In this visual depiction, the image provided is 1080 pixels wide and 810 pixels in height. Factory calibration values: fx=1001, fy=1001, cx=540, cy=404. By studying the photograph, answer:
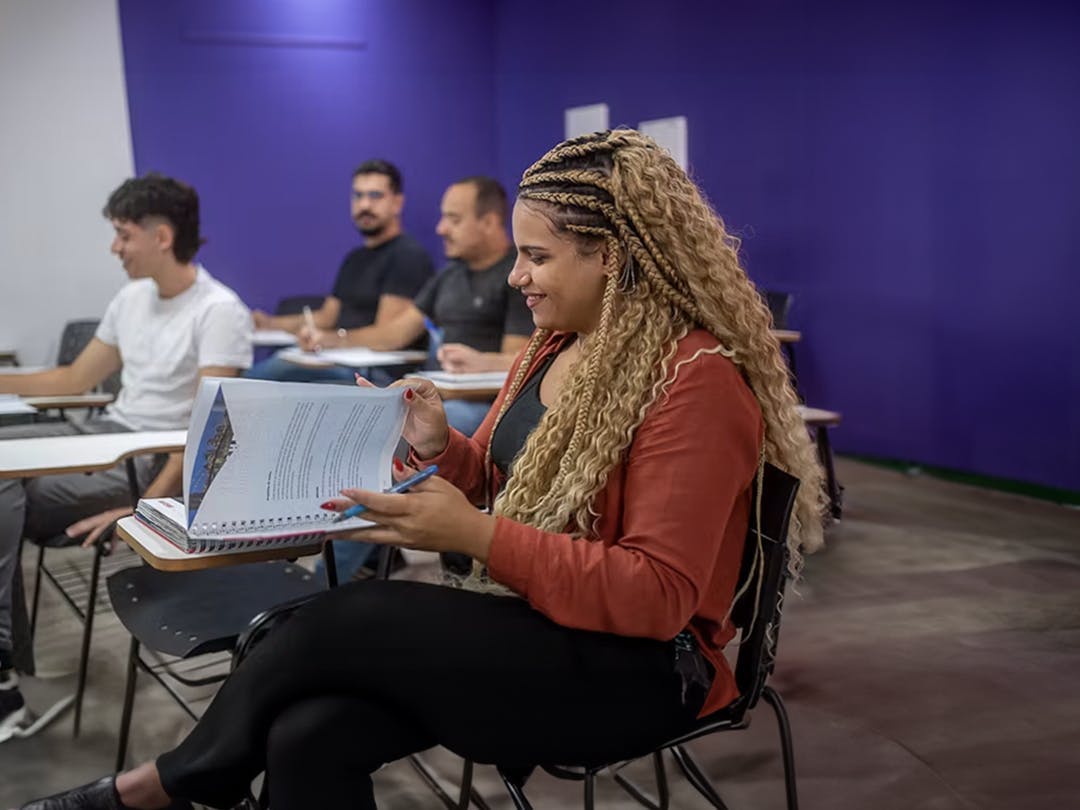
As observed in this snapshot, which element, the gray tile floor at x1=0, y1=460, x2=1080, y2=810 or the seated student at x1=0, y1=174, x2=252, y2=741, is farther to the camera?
the seated student at x1=0, y1=174, x2=252, y2=741

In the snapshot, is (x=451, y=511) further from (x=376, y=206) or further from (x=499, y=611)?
(x=376, y=206)

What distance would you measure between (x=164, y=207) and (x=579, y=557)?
81.2 inches

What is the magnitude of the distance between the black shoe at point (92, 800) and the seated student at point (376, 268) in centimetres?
331

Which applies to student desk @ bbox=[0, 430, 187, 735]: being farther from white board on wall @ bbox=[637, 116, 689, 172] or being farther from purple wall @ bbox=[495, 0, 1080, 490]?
white board on wall @ bbox=[637, 116, 689, 172]

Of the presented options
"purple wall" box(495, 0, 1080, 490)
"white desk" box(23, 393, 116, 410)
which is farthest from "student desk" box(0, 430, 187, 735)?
"purple wall" box(495, 0, 1080, 490)

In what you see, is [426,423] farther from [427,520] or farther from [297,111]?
→ [297,111]

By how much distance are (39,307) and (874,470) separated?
4.35 metres

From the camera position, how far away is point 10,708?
223cm

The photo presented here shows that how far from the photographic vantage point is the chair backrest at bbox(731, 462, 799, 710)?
1.30 metres

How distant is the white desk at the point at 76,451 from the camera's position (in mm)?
1868

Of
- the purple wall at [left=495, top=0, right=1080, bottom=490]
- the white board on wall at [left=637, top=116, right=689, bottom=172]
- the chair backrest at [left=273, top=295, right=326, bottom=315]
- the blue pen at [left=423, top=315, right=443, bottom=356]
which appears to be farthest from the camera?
the chair backrest at [left=273, top=295, right=326, bottom=315]

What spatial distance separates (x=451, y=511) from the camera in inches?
45.4

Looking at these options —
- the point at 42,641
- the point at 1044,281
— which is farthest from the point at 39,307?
the point at 1044,281

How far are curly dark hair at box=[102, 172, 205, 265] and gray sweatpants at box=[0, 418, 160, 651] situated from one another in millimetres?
655
